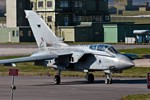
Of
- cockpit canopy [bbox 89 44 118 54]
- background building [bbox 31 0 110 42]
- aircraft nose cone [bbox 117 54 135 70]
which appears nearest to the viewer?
aircraft nose cone [bbox 117 54 135 70]

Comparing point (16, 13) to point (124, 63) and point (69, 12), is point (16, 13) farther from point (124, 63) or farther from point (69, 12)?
point (124, 63)

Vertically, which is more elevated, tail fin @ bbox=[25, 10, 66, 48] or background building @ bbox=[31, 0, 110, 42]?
tail fin @ bbox=[25, 10, 66, 48]

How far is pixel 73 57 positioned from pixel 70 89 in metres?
4.27

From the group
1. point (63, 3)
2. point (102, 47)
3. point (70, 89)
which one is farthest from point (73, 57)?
point (63, 3)

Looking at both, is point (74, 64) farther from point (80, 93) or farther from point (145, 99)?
point (145, 99)

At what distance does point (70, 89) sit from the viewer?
36031mm

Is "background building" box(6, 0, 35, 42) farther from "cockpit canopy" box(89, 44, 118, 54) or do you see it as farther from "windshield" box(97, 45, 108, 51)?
"windshield" box(97, 45, 108, 51)

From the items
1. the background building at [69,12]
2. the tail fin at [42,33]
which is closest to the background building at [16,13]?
the background building at [69,12]

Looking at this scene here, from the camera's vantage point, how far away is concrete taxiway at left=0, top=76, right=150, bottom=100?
32125 mm

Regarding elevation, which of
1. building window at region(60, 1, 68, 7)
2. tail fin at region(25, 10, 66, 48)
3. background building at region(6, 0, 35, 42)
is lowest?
background building at region(6, 0, 35, 42)

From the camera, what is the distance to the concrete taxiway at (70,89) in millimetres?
32125

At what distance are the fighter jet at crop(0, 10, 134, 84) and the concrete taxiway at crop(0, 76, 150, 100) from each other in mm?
932

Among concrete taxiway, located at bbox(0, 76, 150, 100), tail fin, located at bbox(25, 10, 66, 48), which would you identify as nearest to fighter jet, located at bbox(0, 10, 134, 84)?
tail fin, located at bbox(25, 10, 66, 48)

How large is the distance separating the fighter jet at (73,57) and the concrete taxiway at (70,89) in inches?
36.7
